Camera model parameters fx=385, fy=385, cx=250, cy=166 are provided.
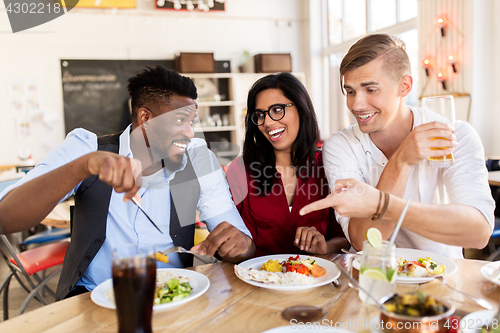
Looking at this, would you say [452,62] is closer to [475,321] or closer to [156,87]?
[156,87]

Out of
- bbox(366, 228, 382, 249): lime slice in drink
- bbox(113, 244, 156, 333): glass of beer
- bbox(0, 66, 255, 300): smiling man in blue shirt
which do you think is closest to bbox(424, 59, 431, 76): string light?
bbox(0, 66, 255, 300): smiling man in blue shirt

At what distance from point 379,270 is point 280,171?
1074 millimetres

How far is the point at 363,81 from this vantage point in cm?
157

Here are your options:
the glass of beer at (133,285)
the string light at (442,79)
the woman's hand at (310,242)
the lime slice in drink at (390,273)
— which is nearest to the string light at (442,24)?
the string light at (442,79)

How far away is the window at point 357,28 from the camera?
16.1ft

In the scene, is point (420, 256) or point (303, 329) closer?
point (303, 329)

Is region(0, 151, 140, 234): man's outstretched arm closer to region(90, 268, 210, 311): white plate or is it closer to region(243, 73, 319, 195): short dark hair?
region(90, 268, 210, 311): white plate

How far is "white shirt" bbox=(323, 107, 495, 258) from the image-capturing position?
4.46 ft

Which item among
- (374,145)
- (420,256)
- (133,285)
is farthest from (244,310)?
(374,145)

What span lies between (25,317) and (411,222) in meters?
1.11

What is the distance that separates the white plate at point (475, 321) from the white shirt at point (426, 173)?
0.60 meters

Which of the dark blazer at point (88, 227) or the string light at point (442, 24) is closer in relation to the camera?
the dark blazer at point (88, 227)

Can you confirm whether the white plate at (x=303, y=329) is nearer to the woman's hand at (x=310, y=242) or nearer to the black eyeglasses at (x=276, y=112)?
the woman's hand at (x=310, y=242)

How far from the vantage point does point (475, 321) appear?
76cm
